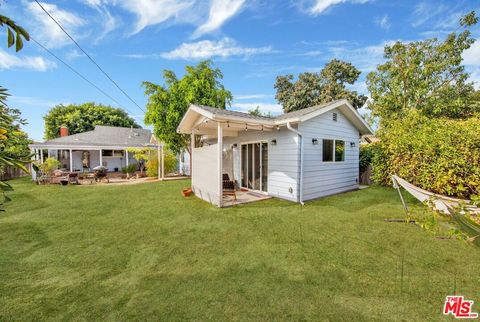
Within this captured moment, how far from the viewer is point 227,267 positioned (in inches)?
138

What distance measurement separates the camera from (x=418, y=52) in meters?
15.4

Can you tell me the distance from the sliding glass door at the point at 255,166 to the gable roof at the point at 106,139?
10.8 metres

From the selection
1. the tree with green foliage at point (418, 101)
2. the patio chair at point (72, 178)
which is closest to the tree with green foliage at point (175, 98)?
the patio chair at point (72, 178)

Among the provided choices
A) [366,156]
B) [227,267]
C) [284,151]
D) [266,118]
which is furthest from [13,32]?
[366,156]

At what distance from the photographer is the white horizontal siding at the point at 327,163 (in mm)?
7879

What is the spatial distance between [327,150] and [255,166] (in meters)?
3.12

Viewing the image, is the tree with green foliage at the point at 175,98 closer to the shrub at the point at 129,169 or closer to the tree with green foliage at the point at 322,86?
the shrub at the point at 129,169

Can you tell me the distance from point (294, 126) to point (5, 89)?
729 cm

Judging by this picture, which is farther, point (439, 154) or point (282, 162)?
point (282, 162)

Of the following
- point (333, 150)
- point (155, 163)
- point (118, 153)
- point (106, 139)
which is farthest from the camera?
point (118, 153)

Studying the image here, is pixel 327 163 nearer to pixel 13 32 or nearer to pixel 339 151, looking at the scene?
pixel 339 151

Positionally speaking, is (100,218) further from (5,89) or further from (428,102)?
(428,102)

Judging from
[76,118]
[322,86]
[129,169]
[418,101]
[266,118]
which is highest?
[322,86]

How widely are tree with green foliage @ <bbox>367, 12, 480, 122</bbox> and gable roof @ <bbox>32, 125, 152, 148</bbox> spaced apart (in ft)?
66.0
